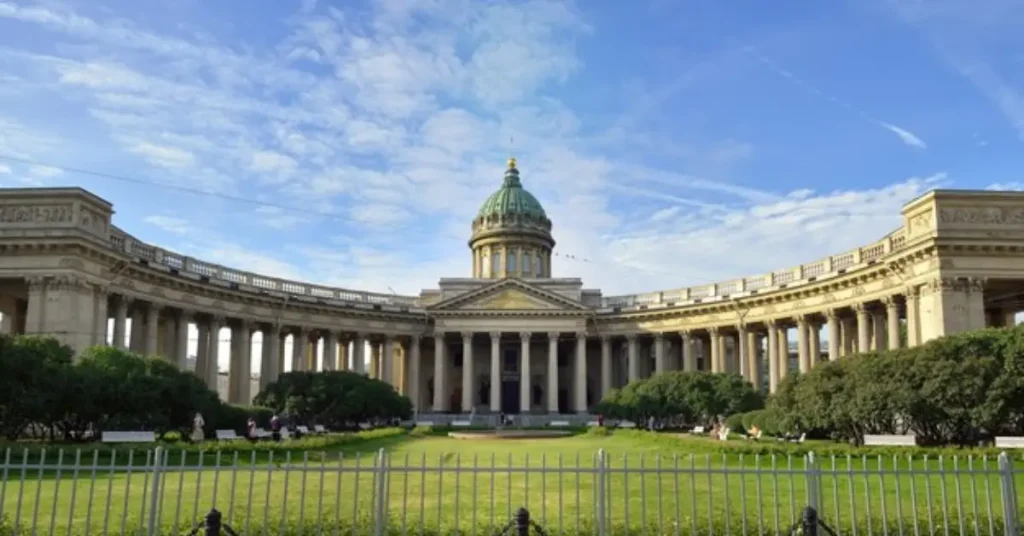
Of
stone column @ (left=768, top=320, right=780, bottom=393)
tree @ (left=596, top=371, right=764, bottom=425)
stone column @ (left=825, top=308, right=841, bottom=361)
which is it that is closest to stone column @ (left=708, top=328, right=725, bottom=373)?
stone column @ (left=768, top=320, right=780, bottom=393)

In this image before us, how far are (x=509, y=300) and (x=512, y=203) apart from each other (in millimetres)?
19789

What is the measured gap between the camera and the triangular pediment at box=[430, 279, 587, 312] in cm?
7494

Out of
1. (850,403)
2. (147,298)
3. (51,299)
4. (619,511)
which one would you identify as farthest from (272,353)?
(619,511)

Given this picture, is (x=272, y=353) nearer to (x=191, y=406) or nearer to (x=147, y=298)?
(x=147, y=298)

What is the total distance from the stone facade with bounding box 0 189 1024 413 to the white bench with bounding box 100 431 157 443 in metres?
14.2

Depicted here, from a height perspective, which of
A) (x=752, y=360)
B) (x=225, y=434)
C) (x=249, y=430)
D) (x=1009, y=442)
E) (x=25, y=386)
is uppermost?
(x=752, y=360)

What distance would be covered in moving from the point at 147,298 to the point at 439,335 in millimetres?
30408

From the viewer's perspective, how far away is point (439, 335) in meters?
75.4

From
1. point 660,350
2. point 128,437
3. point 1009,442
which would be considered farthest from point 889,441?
point 660,350

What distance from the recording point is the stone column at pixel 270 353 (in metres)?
62.8

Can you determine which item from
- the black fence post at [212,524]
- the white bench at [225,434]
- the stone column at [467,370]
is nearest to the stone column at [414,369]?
the stone column at [467,370]

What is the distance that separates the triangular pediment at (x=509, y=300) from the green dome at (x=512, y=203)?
17108 mm

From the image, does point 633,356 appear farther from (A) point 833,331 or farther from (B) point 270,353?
(B) point 270,353

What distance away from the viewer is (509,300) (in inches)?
2963
